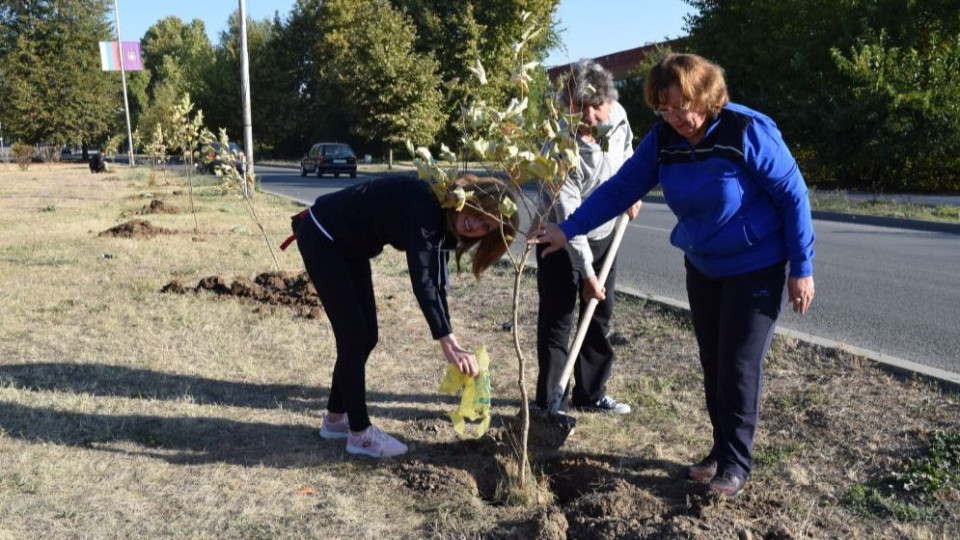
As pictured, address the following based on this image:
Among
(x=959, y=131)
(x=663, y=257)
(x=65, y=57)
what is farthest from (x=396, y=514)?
(x=65, y=57)

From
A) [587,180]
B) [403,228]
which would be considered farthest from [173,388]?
[587,180]

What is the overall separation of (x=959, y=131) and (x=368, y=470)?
18.4 metres

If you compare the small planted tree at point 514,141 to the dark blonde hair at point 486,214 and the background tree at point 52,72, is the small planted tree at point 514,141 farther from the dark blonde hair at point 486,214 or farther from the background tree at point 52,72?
the background tree at point 52,72

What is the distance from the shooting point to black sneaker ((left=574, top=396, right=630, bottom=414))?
14.0 feet

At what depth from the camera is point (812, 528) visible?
2.86 m

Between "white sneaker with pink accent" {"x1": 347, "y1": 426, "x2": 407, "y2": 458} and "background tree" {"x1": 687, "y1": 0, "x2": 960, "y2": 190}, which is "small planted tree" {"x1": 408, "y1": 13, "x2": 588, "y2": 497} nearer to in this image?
"white sneaker with pink accent" {"x1": 347, "y1": 426, "x2": 407, "y2": 458}

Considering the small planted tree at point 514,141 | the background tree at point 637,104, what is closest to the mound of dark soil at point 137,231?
the small planted tree at point 514,141

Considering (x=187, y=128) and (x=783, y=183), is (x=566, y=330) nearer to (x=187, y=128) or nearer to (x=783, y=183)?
(x=783, y=183)

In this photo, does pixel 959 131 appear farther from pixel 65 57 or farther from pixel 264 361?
pixel 65 57

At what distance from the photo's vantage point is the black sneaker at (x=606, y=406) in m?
4.28

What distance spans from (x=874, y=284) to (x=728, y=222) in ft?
19.0

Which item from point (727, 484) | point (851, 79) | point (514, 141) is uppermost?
point (851, 79)

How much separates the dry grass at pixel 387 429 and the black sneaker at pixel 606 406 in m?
0.14

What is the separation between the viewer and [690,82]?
2.88m
